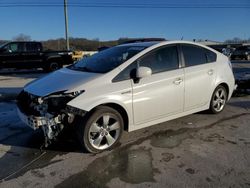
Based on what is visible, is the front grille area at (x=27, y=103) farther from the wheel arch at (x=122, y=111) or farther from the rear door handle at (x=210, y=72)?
the rear door handle at (x=210, y=72)

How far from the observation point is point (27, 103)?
4.50 m

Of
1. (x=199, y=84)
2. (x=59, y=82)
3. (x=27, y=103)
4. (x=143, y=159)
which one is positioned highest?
(x=59, y=82)

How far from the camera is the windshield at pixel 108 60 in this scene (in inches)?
182

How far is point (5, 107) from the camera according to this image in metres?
7.20

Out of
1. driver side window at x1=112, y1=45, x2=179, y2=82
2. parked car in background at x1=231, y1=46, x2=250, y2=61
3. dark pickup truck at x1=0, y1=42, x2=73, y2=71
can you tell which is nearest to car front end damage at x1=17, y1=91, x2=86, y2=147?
driver side window at x1=112, y1=45, x2=179, y2=82

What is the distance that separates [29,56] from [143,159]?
1457 cm

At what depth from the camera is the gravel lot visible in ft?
11.2

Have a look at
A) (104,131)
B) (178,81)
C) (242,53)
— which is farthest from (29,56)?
(242,53)

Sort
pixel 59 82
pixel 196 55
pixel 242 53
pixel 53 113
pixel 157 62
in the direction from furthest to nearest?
pixel 242 53 → pixel 196 55 → pixel 157 62 → pixel 59 82 → pixel 53 113

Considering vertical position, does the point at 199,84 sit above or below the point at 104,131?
above

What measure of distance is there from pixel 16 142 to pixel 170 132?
2643 mm

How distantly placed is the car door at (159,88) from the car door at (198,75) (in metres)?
0.19

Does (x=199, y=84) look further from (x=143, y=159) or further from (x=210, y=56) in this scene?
(x=143, y=159)

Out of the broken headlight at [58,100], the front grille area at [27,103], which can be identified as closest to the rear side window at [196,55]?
the broken headlight at [58,100]
